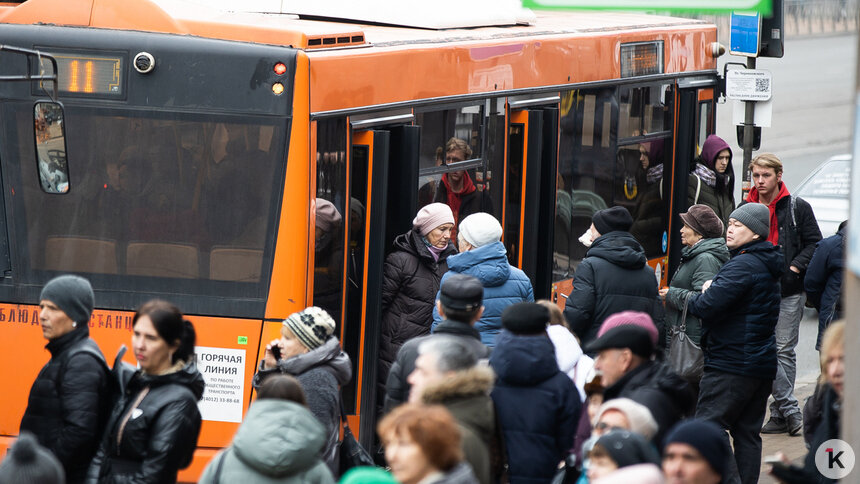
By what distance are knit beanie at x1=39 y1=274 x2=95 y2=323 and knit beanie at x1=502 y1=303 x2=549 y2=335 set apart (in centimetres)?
174

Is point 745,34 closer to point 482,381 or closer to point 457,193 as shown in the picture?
point 457,193

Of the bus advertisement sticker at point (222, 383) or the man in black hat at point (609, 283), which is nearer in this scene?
the bus advertisement sticker at point (222, 383)

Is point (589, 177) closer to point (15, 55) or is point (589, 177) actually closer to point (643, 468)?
point (15, 55)

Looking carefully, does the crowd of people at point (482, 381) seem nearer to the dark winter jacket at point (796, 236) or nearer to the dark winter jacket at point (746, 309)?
the dark winter jacket at point (746, 309)

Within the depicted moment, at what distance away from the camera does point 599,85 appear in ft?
32.5

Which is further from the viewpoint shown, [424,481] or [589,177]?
[589,177]

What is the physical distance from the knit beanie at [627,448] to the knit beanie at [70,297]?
2.18 metres

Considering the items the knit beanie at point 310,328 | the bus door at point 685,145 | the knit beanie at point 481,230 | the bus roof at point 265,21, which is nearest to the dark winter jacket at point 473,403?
the knit beanie at point 310,328

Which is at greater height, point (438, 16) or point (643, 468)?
point (438, 16)

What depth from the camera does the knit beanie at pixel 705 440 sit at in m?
4.46

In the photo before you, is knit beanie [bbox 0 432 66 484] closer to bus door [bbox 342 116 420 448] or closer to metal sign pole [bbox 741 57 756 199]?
bus door [bbox 342 116 420 448]

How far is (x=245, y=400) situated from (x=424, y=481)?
2829mm

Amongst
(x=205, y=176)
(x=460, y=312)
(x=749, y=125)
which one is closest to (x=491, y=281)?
(x=460, y=312)

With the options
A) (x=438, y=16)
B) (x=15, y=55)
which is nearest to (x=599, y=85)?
(x=438, y=16)
